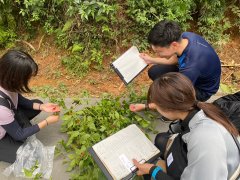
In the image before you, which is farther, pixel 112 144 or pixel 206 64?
pixel 206 64

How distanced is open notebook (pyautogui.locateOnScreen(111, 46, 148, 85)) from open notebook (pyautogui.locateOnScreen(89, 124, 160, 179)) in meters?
0.75

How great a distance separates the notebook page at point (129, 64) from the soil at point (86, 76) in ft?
2.98

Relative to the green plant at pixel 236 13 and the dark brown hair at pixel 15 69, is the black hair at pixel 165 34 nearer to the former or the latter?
the dark brown hair at pixel 15 69

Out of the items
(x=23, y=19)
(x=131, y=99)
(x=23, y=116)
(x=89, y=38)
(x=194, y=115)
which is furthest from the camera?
(x=23, y=19)

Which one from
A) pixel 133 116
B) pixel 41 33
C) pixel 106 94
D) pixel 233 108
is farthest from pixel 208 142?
pixel 41 33

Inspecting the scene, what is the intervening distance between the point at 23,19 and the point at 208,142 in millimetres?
4286

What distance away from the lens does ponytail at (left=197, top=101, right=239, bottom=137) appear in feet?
6.35

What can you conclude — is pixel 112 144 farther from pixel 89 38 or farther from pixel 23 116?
pixel 89 38

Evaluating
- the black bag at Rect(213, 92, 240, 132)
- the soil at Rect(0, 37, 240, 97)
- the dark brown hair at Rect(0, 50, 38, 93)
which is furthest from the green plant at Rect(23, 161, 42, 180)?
the black bag at Rect(213, 92, 240, 132)

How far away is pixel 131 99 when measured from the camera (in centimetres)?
388

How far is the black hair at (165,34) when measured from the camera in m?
2.99

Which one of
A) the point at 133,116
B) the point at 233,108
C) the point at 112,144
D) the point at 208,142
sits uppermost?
the point at 208,142

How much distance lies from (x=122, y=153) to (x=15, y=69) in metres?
1.20

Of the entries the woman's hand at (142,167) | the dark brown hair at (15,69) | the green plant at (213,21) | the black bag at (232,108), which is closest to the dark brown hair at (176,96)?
the black bag at (232,108)
